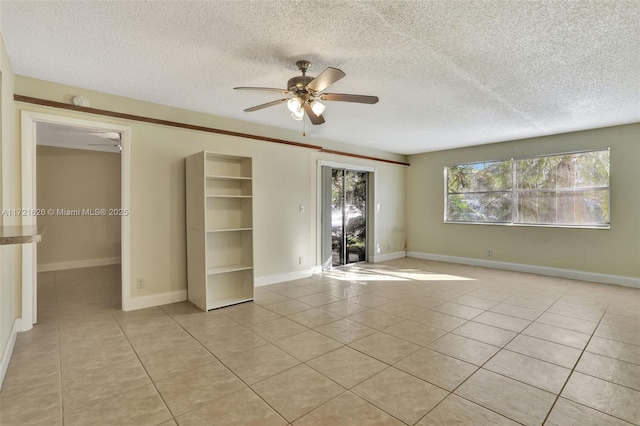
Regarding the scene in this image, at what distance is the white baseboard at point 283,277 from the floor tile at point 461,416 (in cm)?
344

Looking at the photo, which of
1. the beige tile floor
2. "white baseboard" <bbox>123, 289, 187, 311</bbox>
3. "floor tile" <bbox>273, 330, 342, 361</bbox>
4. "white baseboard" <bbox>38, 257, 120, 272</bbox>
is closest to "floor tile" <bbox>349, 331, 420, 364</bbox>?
the beige tile floor

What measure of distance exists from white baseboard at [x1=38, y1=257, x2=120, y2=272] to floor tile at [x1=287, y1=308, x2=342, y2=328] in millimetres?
5418

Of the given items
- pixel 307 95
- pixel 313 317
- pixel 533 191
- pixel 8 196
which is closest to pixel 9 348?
pixel 8 196

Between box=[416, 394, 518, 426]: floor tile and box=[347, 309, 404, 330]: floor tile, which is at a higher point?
box=[347, 309, 404, 330]: floor tile

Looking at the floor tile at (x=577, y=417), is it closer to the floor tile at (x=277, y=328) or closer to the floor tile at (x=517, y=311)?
the floor tile at (x=517, y=311)

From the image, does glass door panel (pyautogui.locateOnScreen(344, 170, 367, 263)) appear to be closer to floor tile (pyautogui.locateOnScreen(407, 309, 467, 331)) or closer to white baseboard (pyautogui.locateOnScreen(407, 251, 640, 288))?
white baseboard (pyautogui.locateOnScreen(407, 251, 640, 288))

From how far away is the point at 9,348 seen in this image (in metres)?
2.58

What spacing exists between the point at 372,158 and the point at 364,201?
0.98 m

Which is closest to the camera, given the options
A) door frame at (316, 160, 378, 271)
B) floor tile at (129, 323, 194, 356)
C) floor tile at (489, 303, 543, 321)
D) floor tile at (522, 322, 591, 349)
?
floor tile at (129, 323, 194, 356)

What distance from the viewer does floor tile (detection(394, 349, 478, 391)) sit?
225 cm

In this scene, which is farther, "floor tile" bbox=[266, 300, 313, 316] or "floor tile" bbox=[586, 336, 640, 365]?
"floor tile" bbox=[266, 300, 313, 316]

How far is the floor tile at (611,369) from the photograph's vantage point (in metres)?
2.24

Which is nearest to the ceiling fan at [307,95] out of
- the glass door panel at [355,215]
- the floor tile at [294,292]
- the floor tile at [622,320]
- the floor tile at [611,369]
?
the floor tile at [294,292]

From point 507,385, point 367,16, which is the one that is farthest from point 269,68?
point 507,385
